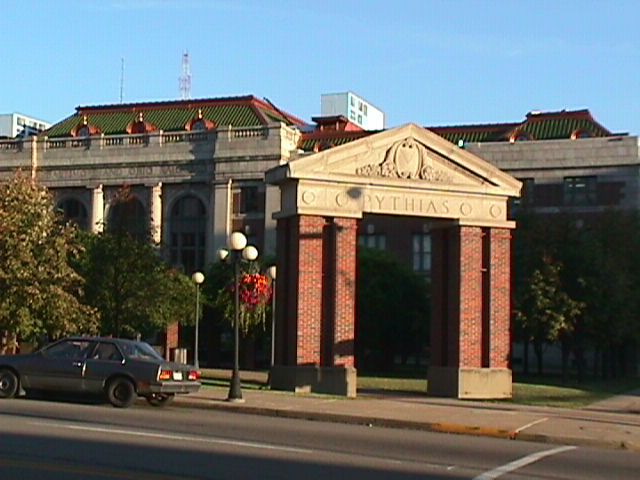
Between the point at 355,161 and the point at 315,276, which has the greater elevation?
the point at 355,161

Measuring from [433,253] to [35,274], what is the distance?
11495 millimetres

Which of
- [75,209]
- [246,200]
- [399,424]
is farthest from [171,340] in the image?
→ [399,424]

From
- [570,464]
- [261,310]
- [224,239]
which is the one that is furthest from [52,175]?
[570,464]

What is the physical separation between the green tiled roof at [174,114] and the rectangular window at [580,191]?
2045cm

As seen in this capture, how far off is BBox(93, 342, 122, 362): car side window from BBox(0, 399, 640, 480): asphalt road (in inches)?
96.3

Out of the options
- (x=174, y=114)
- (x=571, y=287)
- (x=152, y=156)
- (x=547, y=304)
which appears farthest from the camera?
(x=174, y=114)

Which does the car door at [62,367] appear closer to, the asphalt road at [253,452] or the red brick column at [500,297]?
the asphalt road at [253,452]

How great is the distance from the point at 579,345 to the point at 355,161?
18961mm

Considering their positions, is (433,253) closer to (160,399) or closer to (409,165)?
(409,165)

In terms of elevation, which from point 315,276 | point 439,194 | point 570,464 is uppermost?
point 439,194

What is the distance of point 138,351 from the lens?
76.7 feet

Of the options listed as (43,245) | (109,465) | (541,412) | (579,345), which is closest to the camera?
(109,465)

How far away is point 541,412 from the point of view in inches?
973

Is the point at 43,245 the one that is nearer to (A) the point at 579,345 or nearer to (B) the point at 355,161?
(B) the point at 355,161
